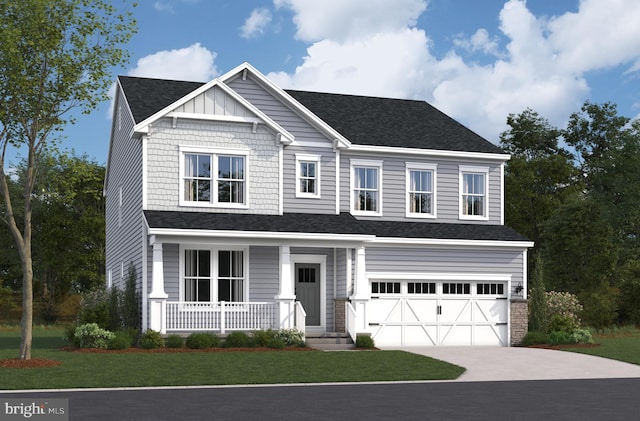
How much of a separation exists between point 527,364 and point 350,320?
716cm

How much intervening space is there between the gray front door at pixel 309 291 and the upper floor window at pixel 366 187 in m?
3.13

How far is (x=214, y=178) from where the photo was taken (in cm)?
2891

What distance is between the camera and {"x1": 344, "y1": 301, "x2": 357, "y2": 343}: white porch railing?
1109 inches

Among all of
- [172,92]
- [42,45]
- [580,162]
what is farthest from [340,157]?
[580,162]

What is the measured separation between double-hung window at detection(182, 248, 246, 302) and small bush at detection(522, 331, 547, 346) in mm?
10030

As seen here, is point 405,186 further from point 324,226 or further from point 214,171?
point 214,171

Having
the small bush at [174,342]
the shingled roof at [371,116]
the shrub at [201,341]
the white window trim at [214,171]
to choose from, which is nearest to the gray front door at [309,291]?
the white window trim at [214,171]

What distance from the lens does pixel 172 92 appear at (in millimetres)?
31328

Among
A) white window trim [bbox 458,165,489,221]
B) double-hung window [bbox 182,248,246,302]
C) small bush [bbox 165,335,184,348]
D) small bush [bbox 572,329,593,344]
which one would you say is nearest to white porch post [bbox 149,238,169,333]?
small bush [bbox 165,335,184,348]

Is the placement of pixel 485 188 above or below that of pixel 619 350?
above

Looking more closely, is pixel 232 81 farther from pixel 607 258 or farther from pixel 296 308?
pixel 607 258

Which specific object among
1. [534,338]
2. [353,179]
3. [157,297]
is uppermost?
[353,179]

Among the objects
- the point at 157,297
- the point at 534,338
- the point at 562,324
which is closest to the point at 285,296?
the point at 157,297

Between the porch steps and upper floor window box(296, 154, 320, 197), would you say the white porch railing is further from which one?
upper floor window box(296, 154, 320, 197)
